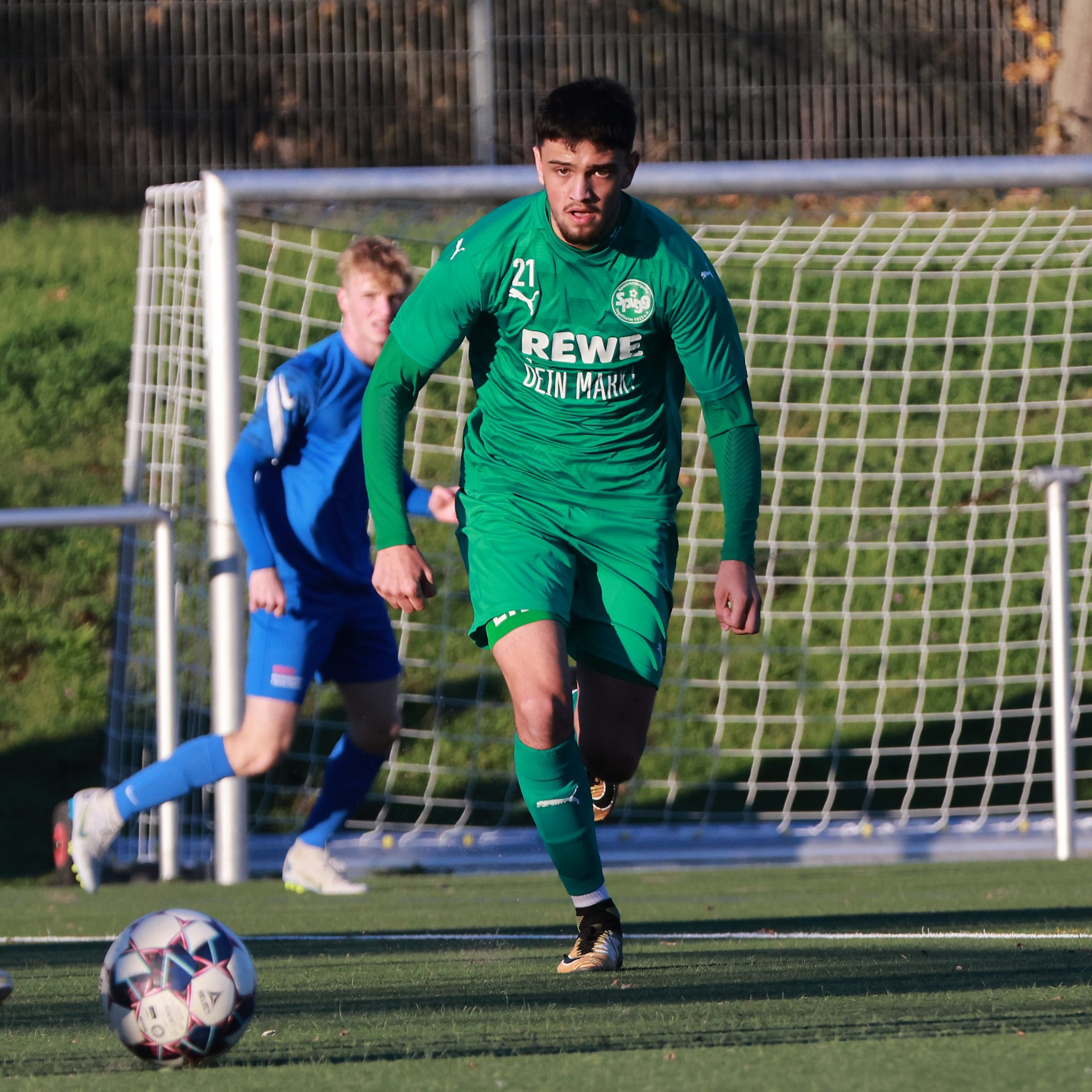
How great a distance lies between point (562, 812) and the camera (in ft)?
12.5

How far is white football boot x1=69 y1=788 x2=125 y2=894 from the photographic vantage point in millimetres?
5836

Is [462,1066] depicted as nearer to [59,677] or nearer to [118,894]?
[118,894]

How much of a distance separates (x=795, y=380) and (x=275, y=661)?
4.63m

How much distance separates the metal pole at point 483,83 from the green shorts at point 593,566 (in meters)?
7.63

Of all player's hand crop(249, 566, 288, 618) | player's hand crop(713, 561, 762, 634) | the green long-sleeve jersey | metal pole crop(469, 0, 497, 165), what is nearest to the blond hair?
player's hand crop(249, 566, 288, 618)

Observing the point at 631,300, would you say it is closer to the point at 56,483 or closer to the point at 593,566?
the point at 593,566

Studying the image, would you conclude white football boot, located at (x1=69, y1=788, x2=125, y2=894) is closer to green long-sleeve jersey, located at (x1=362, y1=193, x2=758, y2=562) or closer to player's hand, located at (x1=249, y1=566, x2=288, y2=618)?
player's hand, located at (x1=249, y1=566, x2=288, y2=618)

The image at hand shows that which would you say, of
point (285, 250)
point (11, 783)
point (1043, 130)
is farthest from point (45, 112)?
point (1043, 130)

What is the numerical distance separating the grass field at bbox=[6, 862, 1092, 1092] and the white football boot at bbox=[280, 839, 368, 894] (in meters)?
0.18

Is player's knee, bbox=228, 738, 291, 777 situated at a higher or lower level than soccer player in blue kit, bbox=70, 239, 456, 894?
lower

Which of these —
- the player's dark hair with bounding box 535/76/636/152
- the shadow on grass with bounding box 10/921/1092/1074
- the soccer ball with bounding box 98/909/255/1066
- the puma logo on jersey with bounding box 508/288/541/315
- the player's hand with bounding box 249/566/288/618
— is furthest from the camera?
the player's hand with bounding box 249/566/288/618

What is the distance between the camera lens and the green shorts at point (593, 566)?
3.90 meters

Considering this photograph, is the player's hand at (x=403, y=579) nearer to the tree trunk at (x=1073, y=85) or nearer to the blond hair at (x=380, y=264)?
the blond hair at (x=380, y=264)

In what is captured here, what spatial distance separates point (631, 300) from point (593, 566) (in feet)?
2.00
